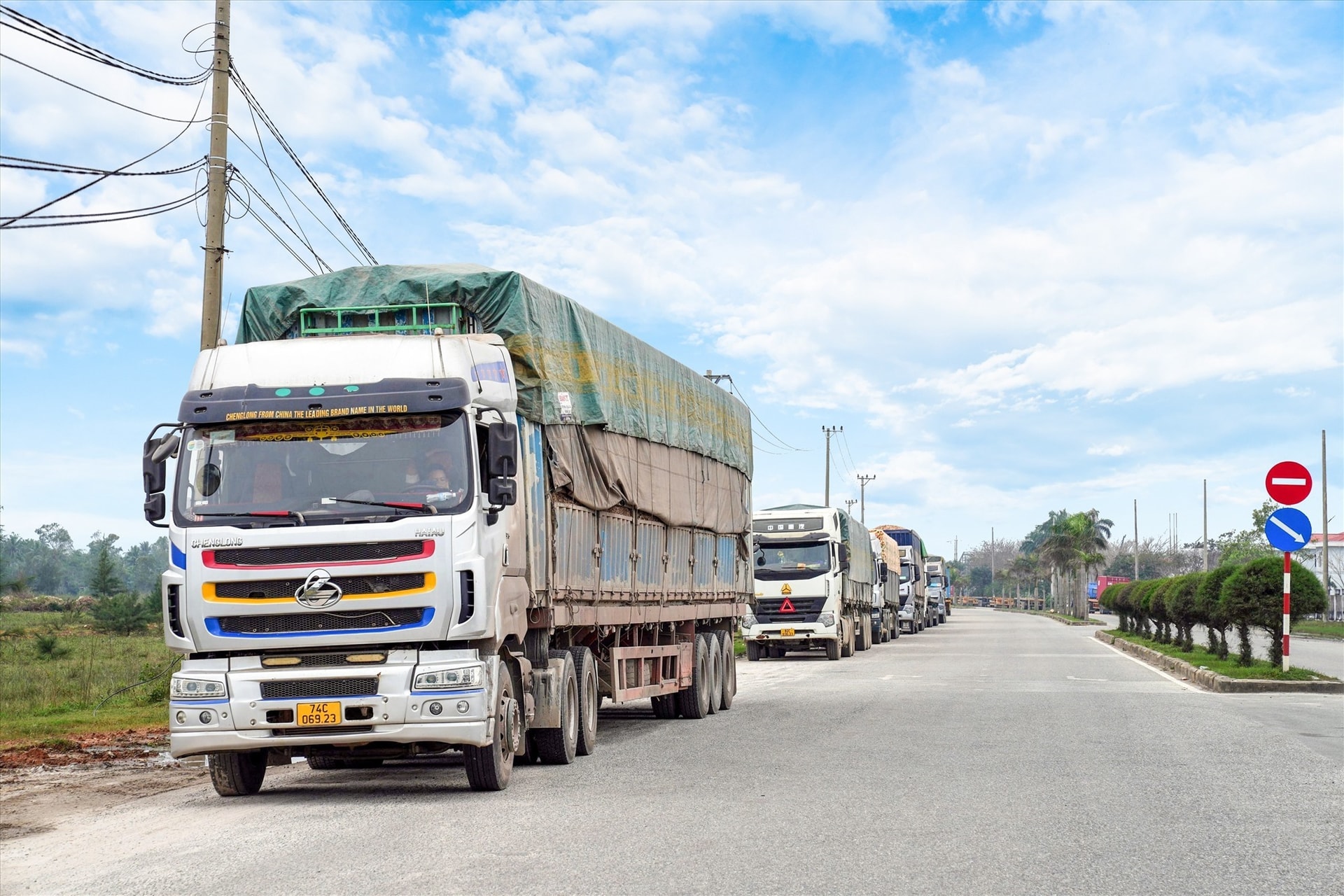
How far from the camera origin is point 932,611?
73.6 m

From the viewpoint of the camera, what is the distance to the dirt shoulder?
10.1 metres

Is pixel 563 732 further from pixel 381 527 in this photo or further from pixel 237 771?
pixel 381 527

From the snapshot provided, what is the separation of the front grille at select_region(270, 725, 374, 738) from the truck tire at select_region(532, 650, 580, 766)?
2.54m

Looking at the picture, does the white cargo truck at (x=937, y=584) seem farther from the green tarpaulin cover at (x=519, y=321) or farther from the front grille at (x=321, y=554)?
the front grille at (x=321, y=554)

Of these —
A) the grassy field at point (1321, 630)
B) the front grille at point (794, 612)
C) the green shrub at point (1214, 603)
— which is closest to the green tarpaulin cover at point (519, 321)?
the green shrub at point (1214, 603)

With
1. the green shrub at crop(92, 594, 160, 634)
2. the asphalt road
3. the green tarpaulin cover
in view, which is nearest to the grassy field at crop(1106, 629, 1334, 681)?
the asphalt road

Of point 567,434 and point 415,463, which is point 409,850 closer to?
point 415,463

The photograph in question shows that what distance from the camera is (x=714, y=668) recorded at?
1825cm

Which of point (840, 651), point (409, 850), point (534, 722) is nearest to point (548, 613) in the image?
point (534, 722)

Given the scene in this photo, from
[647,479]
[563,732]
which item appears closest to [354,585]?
[563,732]

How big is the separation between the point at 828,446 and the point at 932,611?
1028cm

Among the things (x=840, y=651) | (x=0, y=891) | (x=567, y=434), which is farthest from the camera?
(x=840, y=651)

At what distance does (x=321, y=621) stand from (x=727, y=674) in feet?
33.2

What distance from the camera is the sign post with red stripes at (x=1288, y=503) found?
20.7 m
